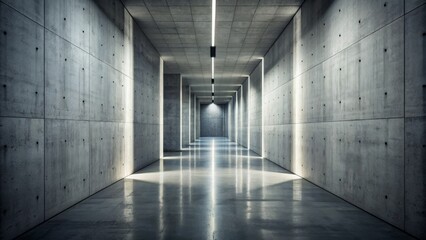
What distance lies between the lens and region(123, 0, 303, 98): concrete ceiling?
11422mm

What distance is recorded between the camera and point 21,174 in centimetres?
524

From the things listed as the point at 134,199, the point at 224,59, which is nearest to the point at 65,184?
the point at 134,199

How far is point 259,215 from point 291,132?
22.8ft

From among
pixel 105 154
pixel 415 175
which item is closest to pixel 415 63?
pixel 415 175

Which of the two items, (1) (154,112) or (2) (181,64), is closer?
(1) (154,112)

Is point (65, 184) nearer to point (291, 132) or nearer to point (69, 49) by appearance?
point (69, 49)

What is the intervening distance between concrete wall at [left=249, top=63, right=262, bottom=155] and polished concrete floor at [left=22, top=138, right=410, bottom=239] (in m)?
11.4

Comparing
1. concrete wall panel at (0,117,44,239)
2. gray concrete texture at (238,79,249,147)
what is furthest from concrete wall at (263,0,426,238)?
gray concrete texture at (238,79,249,147)

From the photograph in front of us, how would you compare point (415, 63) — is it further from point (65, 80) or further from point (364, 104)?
point (65, 80)

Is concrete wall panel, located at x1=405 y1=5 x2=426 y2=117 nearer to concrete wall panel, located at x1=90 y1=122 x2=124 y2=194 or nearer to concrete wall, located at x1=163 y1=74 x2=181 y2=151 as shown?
concrete wall panel, located at x1=90 y1=122 x2=124 y2=194

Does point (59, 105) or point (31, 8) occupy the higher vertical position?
point (31, 8)

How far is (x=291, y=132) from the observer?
1288 cm

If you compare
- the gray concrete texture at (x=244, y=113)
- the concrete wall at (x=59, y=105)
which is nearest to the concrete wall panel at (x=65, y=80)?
the concrete wall at (x=59, y=105)

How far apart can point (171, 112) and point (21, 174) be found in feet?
66.1
